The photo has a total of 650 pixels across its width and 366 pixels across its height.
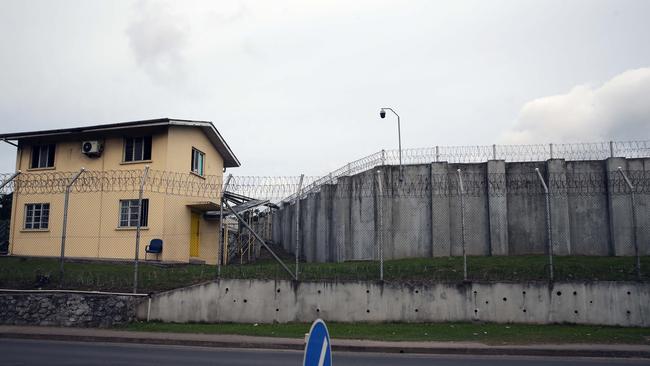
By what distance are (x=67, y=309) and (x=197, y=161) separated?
1225 cm

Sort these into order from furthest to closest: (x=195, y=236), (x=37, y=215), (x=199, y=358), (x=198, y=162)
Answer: (x=198, y=162)
(x=195, y=236)
(x=37, y=215)
(x=199, y=358)

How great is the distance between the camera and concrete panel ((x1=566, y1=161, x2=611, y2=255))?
20.0 meters

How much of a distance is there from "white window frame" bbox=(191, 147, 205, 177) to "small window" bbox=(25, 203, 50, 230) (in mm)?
6432

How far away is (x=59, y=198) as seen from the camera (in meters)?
24.5

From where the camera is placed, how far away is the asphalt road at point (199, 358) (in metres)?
10.1

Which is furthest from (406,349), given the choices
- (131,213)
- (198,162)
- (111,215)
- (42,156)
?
(42,156)

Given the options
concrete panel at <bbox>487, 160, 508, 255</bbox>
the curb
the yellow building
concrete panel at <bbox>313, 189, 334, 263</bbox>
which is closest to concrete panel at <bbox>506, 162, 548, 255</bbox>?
concrete panel at <bbox>487, 160, 508, 255</bbox>

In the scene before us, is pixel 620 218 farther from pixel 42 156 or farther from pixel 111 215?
pixel 42 156

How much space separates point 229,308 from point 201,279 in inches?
48.6

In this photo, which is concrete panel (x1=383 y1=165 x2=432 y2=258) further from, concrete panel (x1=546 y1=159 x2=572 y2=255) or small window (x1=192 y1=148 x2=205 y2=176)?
small window (x1=192 y1=148 x2=205 y2=176)

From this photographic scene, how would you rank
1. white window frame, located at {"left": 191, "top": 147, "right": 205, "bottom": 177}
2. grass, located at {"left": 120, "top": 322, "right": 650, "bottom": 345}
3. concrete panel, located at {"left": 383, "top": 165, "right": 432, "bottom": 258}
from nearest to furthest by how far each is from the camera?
grass, located at {"left": 120, "top": 322, "right": 650, "bottom": 345}
concrete panel, located at {"left": 383, "top": 165, "right": 432, "bottom": 258}
white window frame, located at {"left": 191, "top": 147, "right": 205, "bottom": 177}

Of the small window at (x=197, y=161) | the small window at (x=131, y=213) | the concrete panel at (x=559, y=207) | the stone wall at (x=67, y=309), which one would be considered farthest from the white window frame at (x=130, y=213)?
the concrete panel at (x=559, y=207)

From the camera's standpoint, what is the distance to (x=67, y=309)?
1488cm

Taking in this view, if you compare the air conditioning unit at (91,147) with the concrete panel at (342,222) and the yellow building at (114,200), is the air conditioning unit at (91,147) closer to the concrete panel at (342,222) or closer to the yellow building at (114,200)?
the yellow building at (114,200)
